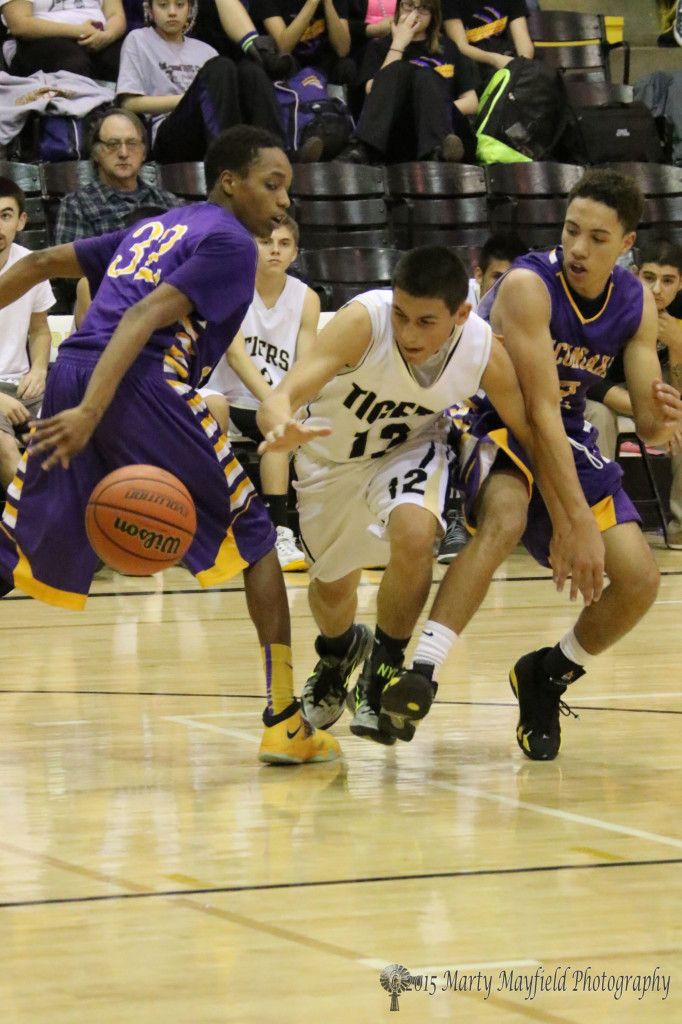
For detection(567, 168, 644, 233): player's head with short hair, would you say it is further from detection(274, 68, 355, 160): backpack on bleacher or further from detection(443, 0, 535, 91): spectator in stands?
detection(443, 0, 535, 91): spectator in stands

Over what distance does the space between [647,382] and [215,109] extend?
478 cm

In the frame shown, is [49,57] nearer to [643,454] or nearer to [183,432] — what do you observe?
[643,454]

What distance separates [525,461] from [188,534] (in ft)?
3.01

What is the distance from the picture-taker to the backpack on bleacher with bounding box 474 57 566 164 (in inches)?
362

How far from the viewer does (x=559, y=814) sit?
10.3 feet

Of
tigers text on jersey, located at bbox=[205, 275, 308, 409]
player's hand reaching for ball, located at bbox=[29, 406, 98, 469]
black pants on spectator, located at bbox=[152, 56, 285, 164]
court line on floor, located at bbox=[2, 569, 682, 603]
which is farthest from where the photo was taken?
black pants on spectator, located at bbox=[152, 56, 285, 164]

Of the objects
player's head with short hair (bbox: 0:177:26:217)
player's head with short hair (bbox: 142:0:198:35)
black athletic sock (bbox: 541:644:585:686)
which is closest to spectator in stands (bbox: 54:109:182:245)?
player's head with short hair (bbox: 0:177:26:217)

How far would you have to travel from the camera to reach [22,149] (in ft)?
27.9

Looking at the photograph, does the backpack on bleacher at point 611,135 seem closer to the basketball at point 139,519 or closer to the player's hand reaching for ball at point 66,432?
the basketball at point 139,519

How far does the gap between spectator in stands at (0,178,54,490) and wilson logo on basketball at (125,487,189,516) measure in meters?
3.51

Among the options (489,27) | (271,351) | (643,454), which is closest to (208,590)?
(271,351)

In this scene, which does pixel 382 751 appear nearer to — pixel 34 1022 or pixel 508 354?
pixel 508 354

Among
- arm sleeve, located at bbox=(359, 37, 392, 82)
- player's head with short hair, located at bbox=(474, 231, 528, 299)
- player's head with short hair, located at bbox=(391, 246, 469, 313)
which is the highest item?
arm sleeve, located at bbox=(359, 37, 392, 82)

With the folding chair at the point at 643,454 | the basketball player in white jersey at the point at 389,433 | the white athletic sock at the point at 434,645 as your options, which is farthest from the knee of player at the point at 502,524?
the folding chair at the point at 643,454
